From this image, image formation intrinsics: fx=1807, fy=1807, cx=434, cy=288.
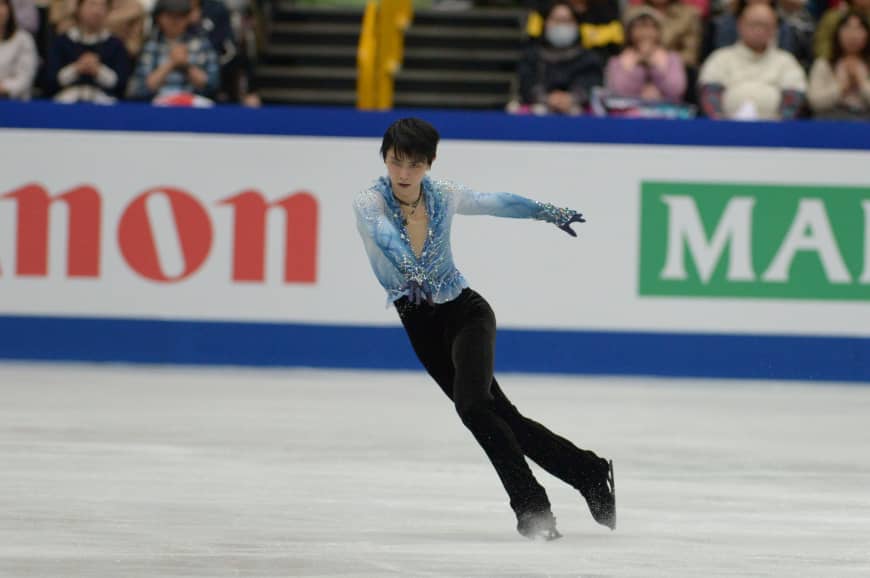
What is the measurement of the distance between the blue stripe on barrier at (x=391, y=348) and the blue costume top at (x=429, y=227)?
14.6ft

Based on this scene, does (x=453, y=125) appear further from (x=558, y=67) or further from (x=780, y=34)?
(x=780, y=34)

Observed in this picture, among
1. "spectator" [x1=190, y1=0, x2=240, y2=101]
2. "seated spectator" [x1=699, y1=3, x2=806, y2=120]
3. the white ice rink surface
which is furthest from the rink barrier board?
"spectator" [x1=190, y1=0, x2=240, y2=101]

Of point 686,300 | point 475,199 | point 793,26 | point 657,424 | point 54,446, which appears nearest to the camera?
point 475,199

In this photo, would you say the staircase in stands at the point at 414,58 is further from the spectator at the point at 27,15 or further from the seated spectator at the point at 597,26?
the spectator at the point at 27,15

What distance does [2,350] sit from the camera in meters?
10.1

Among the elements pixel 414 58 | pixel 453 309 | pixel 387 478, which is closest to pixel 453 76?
pixel 414 58

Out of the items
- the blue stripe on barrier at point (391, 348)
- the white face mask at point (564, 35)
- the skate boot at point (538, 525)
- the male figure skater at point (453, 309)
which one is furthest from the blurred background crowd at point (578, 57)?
the skate boot at point (538, 525)

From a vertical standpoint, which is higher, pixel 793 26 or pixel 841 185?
pixel 793 26

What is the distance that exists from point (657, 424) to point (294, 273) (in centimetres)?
268

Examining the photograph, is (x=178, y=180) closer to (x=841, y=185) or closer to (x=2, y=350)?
(x=2, y=350)

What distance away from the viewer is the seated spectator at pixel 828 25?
1116 cm

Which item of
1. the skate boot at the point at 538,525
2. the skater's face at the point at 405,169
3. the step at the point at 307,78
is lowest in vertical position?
the skate boot at the point at 538,525

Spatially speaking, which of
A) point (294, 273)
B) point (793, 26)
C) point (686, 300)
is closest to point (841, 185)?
point (686, 300)

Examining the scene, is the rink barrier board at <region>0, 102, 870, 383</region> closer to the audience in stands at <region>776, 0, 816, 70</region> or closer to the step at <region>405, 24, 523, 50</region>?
the audience in stands at <region>776, 0, 816, 70</region>
